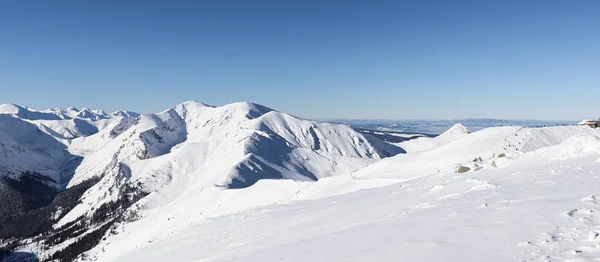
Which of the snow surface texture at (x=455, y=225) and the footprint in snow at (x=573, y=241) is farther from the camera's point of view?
the snow surface texture at (x=455, y=225)

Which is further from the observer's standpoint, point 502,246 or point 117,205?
point 117,205

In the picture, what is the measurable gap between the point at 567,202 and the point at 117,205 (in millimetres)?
214941

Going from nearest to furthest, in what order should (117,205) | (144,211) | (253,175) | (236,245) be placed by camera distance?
(236,245)
(144,211)
(253,175)
(117,205)

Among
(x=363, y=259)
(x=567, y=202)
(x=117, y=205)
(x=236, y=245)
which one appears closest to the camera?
(x=363, y=259)

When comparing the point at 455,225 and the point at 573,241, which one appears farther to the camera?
the point at 455,225

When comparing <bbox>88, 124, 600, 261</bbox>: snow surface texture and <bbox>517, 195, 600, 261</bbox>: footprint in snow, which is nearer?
<bbox>517, 195, 600, 261</bbox>: footprint in snow

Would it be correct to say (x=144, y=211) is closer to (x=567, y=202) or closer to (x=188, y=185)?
(x=188, y=185)

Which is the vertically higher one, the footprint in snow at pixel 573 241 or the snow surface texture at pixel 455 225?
the footprint in snow at pixel 573 241

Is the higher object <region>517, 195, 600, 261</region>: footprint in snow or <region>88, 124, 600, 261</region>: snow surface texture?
<region>517, 195, 600, 261</region>: footprint in snow

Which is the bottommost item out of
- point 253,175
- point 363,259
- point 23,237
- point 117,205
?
point 23,237

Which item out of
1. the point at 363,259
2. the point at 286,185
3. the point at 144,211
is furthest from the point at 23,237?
the point at 363,259

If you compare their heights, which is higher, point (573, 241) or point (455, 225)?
point (573, 241)

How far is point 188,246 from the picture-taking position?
84.8ft

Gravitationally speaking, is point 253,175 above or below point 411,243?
below
